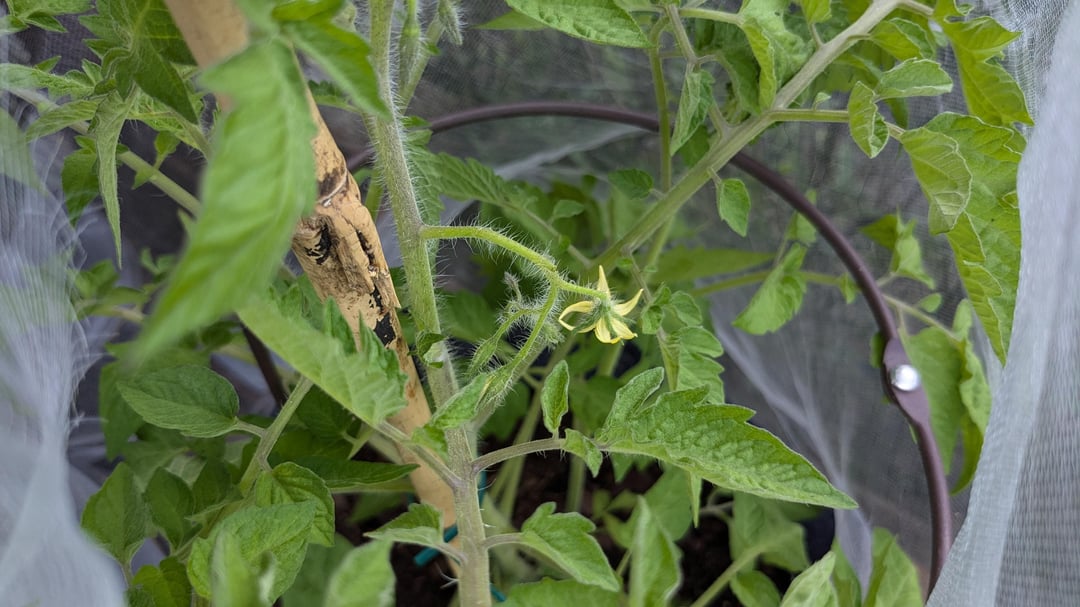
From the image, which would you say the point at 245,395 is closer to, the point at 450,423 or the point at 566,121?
the point at 566,121

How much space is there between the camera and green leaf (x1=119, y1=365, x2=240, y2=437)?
41 centimetres

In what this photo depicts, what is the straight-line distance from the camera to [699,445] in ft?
1.11

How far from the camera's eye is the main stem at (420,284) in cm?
30

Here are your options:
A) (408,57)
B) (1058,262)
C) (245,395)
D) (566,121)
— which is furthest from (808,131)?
(245,395)

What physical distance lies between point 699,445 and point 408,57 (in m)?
0.23

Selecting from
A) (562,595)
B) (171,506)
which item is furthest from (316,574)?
(562,595)

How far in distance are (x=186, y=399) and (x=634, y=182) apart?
0.34 m

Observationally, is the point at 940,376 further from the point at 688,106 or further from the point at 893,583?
the point at 688,106

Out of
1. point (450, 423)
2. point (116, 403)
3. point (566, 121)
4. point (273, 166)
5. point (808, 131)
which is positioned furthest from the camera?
point (566, 121)

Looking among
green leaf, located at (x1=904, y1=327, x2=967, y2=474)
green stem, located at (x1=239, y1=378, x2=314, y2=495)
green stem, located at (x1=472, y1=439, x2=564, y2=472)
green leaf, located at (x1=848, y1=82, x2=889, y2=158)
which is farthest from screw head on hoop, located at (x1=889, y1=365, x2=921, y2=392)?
green stem, located at (x1=239, y1=378, x2=314, y2=495)

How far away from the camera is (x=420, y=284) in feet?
1.17

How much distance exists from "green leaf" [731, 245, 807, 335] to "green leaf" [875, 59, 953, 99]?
169 mm

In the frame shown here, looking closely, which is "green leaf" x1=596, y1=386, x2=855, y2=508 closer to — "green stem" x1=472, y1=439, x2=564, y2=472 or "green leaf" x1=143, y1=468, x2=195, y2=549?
"green stem" x1=472, y1=439, x2=564, y2=472

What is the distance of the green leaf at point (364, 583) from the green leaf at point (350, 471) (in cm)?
18
